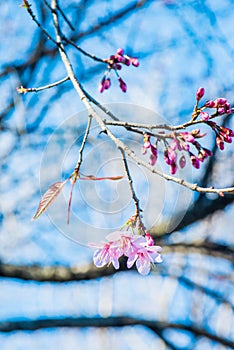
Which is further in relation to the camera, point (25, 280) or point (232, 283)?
point (232, 283)

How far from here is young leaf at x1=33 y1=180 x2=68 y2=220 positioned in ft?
2.71

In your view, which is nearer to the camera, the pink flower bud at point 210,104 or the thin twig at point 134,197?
the thin twig at point 134,197

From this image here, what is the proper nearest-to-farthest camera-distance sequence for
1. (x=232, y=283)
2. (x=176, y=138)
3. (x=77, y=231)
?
1. (x=176, y=138)
2. (x=77, y=231)
3. (x=232, y=283)

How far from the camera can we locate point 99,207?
6.86 ft

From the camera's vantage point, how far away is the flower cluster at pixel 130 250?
0.91m

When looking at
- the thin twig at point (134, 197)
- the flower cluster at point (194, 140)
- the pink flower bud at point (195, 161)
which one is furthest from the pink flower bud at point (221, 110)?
the thin twig at point (134, 197)

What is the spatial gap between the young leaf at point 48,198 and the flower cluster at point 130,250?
0.50ft

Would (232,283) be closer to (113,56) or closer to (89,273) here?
(89,273)

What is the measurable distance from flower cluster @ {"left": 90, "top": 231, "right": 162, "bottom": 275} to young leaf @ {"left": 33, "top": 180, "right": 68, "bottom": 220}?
0.15m

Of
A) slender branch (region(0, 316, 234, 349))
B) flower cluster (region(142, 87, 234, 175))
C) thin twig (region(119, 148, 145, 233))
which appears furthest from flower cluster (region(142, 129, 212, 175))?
slender branch (region(0, 316, 234, 349))

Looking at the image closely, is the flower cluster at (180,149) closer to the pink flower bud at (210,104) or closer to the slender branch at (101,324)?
the pink flower bud at (210,104)

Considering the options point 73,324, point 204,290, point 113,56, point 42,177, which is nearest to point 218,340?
point 204,290

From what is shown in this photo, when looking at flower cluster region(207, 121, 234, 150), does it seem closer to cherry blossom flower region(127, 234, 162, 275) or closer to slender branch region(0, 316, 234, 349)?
cherry blossom flower region(127, 234, 162, 275)

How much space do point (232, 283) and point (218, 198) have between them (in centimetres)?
91
